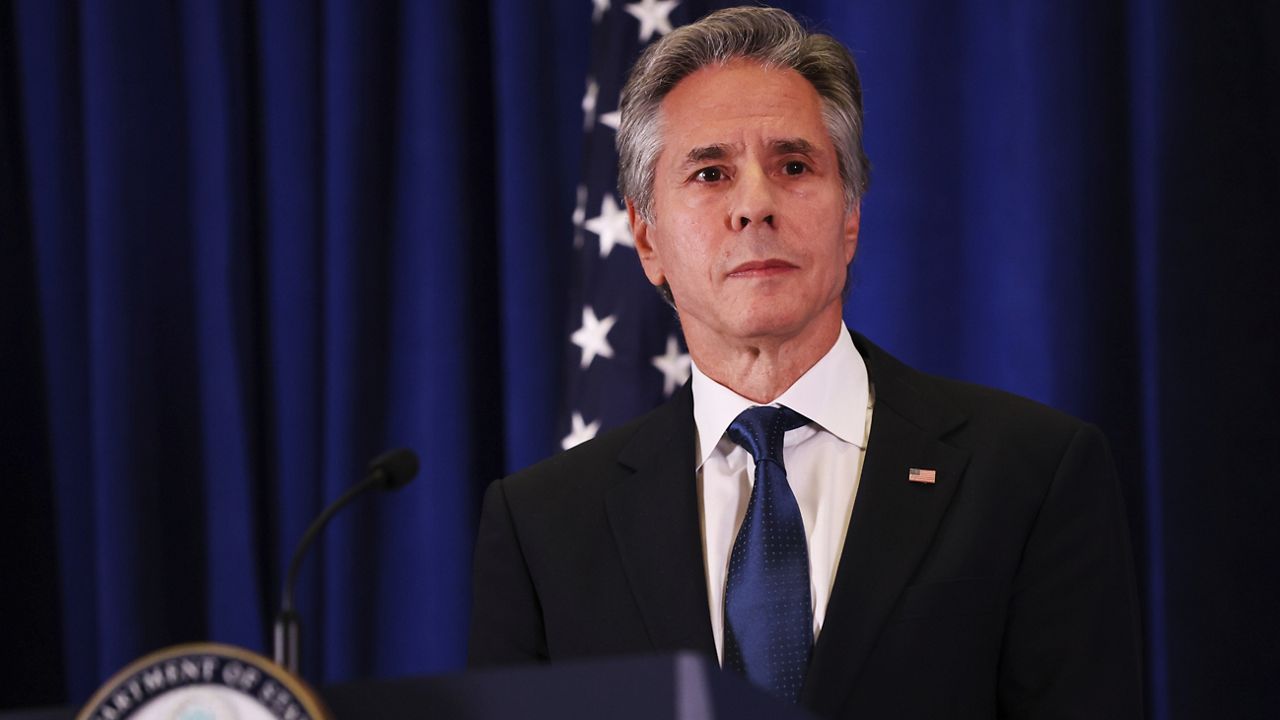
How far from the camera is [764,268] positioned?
5.75ft

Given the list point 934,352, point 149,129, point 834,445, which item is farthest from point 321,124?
point 834,445

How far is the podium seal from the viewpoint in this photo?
76 cm

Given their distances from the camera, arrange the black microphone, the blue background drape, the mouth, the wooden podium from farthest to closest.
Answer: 1. the blue background drape
2. the mouth
3. the black microphone
4. the wooden podium

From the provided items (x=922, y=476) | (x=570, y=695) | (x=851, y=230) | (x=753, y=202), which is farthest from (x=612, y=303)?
(x=570, y=695)

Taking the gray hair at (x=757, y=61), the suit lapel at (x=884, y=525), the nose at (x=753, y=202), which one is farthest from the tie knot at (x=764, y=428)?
the gray hair at (x=757, y=61)

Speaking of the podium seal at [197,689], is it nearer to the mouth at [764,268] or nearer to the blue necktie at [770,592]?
the blue necktie at [770,592]

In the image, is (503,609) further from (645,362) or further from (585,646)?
(645,362)

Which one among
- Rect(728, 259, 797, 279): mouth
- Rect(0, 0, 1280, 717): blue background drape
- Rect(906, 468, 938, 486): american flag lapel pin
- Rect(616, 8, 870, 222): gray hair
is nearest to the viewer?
Rect(906, 468, 938, 486): american flag lapel pin

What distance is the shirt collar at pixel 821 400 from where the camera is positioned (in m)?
1.73

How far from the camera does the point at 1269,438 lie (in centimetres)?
222

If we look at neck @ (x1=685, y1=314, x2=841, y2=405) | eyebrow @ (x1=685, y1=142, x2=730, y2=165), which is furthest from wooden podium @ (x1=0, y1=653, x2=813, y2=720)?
eyebrow @ (x1=685, y1=142, x2=730, y2=165)

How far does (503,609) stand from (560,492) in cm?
17

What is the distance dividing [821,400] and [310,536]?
982mm

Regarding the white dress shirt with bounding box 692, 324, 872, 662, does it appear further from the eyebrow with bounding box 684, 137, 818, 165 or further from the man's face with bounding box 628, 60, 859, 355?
Answer: the eyebrow with bounding box 684, 137, 818, 165
